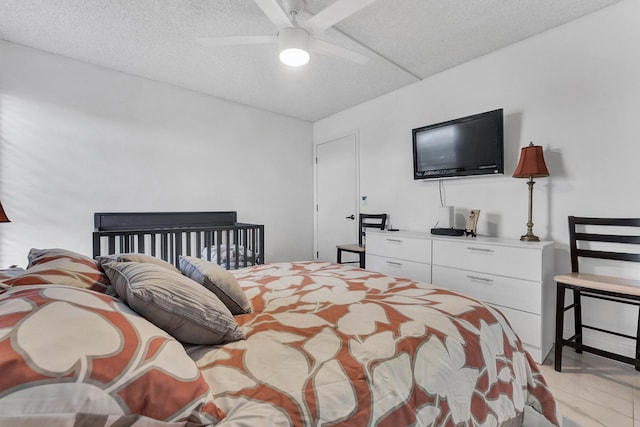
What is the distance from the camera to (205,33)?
2506 millimetres

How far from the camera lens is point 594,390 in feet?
5.79

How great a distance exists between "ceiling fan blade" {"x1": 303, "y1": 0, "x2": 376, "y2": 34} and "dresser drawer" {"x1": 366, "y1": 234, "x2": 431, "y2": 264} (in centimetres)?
198

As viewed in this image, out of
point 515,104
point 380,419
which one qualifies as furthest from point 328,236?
point 380,419

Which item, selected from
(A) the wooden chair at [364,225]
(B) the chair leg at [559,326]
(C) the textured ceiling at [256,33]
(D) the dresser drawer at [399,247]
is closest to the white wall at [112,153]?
(C) the textured ceiling at [256,33]

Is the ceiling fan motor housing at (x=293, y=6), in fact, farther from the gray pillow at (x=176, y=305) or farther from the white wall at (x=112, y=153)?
the white wall at (x=112, y=153)

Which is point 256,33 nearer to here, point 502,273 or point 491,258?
point 491,258

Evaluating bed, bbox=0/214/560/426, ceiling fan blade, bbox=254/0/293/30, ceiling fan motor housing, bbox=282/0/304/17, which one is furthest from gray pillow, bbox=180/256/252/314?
ceiling fan motor housing, bbox=282/0/304/17

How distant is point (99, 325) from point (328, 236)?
406 centimetres

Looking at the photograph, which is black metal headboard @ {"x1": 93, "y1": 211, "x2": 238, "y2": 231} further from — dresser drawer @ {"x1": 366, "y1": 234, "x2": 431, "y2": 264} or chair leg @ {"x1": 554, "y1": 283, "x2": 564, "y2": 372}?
chair leg @ {"x1": 554, "y1": 283, "x2": 564, "y2": 372}

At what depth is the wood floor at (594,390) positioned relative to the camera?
5.00 ft

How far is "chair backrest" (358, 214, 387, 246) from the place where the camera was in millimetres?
3776

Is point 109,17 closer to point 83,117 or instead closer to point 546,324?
point 83,117

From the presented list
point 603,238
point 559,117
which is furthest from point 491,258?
point 559,117

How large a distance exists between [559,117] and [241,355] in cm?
297
